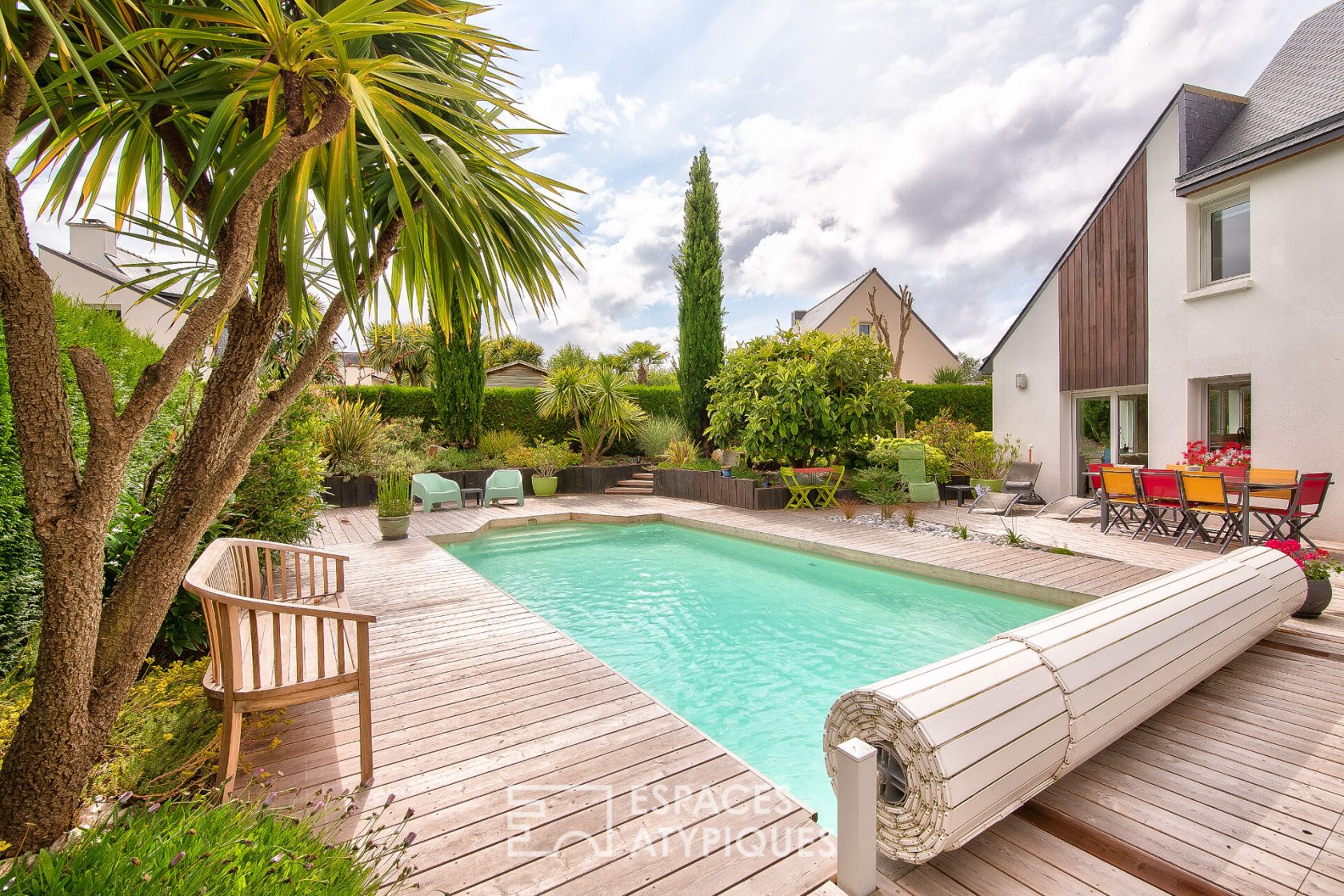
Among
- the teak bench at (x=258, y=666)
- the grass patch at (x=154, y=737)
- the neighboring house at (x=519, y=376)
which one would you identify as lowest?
the grass patch at (x=154, y=737)

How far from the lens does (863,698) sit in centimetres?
184

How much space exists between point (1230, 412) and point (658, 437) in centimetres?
1025

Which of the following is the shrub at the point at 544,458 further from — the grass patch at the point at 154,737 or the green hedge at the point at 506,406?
the grass patch at the point at 154,737

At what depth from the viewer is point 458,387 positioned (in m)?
13.7

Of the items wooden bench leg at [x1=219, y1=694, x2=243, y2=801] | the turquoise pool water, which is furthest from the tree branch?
the turquoise pool water

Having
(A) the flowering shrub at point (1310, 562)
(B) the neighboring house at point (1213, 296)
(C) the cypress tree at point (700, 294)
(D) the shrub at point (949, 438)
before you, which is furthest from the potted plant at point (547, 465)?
(A) the flowering shrub at point (1310, 562)

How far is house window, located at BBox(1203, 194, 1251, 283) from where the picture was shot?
7555mm

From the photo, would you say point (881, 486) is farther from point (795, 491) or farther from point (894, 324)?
point (894, 324)

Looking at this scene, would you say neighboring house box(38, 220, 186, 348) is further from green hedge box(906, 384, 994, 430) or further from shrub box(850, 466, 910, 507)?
green hedge box(906, 384, 994, 430)

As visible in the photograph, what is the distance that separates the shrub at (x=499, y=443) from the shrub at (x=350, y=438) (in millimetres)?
2336

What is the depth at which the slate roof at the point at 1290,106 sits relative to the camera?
672 cm

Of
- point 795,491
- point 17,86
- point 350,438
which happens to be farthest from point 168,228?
point 350,438

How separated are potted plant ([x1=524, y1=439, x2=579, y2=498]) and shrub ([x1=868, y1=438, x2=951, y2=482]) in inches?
259

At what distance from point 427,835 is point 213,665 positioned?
4.09ft
